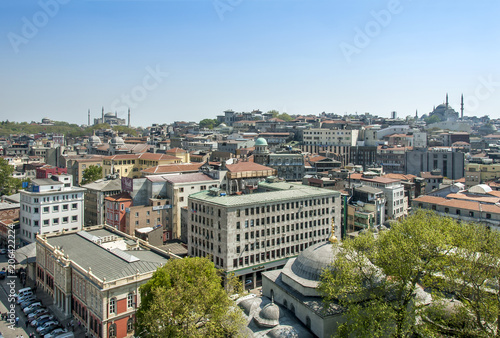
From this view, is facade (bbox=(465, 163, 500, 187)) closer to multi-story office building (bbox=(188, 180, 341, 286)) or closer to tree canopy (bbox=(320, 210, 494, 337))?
multi-story office building (bbox=(188, 180, 341, 286))

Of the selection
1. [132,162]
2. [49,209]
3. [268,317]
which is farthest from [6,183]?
[268,317]

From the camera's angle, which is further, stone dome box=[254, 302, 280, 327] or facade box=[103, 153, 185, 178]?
facade box=[103, 153, 185, 178]

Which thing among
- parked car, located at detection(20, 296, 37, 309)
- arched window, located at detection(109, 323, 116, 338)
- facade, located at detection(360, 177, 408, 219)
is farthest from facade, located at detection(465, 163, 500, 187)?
parked car, located at detection(20, 296, 37, 309)

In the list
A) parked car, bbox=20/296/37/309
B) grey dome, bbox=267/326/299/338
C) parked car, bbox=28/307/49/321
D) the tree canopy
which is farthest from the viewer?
parked car, bbox=20/296/37/309

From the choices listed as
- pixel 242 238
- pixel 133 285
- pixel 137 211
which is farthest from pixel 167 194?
pixel 133 285

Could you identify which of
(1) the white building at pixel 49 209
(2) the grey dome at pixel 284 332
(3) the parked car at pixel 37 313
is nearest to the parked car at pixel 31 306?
(3) the parked car at pixel 37 313

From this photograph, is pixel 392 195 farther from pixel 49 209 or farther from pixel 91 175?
pixel 91 175
